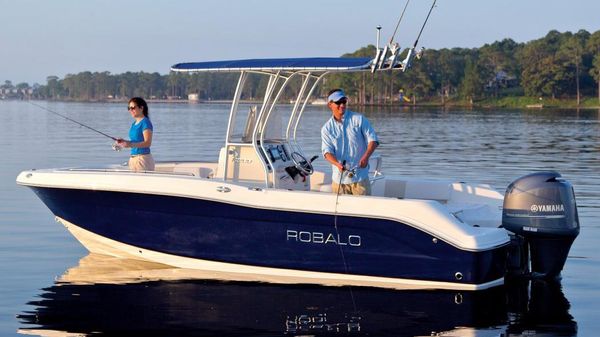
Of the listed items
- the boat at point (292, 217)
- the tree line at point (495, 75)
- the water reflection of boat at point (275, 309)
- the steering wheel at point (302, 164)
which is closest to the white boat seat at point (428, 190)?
the boat at point (292, 217)

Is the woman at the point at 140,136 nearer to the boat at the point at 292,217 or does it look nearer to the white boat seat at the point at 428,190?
the boat at the point at 292,217

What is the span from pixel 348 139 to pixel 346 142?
40 mm

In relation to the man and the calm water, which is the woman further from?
the man

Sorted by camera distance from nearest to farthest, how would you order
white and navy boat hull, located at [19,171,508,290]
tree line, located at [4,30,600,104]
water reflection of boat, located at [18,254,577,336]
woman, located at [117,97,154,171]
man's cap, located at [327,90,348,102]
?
water reflection of boat, located at [18,254,577,336] → white and navy boat hull, located at [19,171,508,290] → man's cap, located at [327,90,348,102] → woman, located at [117,97,154,171] → tree line, located at [4,30,600,104]

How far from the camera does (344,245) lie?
9562 mm

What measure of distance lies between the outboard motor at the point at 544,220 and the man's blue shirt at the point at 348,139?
1603 millimetres

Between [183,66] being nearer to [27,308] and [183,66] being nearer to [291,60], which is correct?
[291,60]

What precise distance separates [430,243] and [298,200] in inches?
54.5

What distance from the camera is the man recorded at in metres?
9.88

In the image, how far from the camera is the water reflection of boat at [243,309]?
8.46m

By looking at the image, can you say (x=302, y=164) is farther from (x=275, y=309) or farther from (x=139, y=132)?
(x=275, y=309)

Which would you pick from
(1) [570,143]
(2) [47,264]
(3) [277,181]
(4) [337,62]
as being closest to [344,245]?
(3) [277,181]

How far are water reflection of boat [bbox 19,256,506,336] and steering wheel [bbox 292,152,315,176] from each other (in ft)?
5.18

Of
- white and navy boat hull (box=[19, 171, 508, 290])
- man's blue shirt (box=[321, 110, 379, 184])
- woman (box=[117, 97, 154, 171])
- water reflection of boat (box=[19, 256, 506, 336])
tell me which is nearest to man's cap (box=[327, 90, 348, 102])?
man's blue shirt (box=[321, 110, 379, 184])
